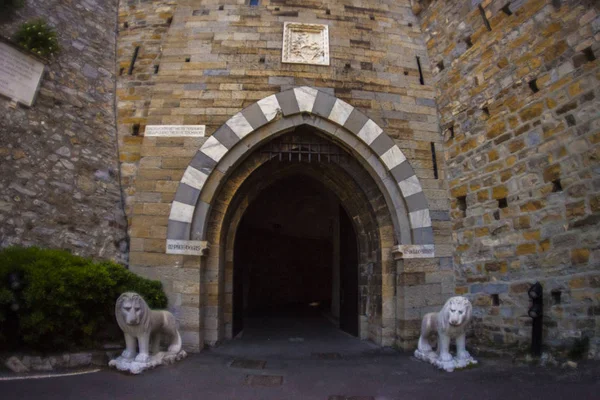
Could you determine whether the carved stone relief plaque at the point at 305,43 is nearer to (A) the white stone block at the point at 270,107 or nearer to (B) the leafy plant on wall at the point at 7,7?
(A) the white stone block at the point at 270,107

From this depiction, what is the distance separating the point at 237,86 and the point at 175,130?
112 centimetres

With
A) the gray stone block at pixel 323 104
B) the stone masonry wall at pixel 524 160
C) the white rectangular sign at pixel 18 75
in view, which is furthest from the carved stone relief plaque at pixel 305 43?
the white rectangular sign at pixel 18 75

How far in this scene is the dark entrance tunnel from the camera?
9.48m

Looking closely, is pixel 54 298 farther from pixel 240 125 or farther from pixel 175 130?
pixel 240 125

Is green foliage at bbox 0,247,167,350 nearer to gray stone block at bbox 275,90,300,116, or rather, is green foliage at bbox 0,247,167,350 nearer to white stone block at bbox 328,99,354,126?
gray stone block at bbox 275,90,300,116

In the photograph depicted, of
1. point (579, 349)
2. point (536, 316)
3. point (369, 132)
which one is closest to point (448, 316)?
point (536, 316)

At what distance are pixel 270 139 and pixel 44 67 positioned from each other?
3.31m

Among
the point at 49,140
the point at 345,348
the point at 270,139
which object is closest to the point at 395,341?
the point at 345,348

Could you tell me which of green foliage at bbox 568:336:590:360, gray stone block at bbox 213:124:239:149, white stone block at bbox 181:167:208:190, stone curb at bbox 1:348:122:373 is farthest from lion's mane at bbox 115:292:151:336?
green foliage at bbox 568:336:590:360

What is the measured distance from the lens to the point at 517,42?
486cm

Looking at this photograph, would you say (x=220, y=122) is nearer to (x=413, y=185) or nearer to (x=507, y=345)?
(x=413, y=185)

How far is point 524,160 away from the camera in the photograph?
462cm

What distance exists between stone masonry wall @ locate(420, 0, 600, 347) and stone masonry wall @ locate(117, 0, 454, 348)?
1.39 feet

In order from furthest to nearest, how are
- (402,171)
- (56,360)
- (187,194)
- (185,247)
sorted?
(402,171), (187,194), (185,247), (56,360)
